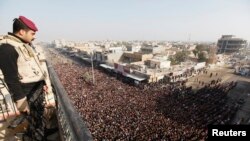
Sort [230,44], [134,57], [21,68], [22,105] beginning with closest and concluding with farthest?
[22,105] < [21,68] < [134,57] < [230,44]

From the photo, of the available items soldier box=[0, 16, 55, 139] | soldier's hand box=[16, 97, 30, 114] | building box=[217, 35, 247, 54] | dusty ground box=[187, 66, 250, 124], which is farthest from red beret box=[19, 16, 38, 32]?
building box=[217, 35, 247, 54]

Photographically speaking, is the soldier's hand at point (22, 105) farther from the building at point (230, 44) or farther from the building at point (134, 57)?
the building at point (230, 44)

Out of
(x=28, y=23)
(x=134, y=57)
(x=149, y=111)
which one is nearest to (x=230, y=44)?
(x=134, y=57)

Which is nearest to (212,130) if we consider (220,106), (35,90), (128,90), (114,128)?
(35,90)

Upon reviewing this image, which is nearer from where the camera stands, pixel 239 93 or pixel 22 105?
pixel 22 105

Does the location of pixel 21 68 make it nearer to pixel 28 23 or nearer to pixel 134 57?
pixel 28 23

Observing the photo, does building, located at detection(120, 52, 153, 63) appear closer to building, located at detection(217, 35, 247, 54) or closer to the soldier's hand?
the soldier's hand
